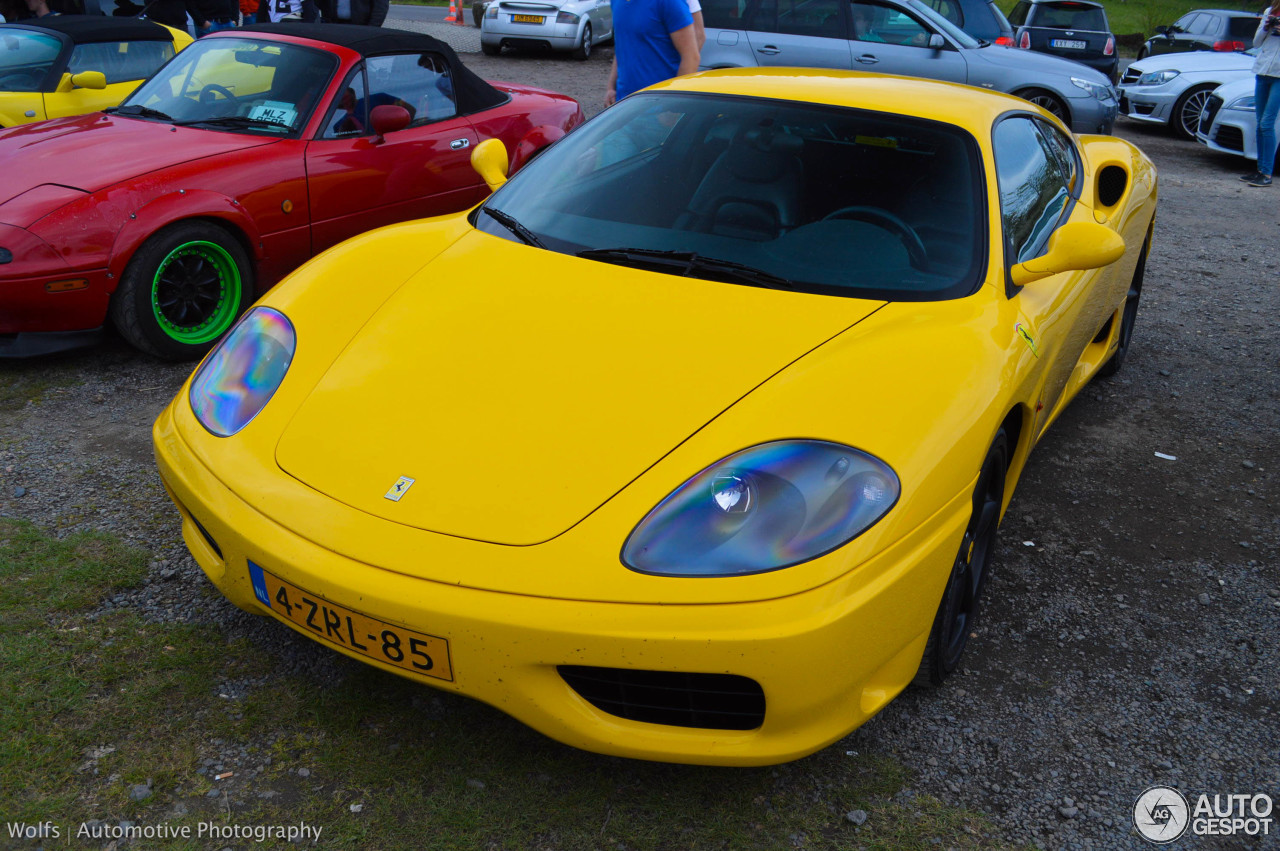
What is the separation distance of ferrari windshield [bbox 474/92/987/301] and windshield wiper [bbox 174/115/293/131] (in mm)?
2124

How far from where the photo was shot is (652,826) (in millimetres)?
1990

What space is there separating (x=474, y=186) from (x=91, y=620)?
3382 mm

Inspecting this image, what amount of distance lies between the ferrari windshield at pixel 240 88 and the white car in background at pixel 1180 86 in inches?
393

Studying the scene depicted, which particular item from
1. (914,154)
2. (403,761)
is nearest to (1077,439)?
(914,154)

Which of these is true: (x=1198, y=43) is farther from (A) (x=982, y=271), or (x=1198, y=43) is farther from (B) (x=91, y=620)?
(B) (x=91, y=620)

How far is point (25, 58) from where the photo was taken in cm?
611

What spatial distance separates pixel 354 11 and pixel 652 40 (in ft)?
14.0

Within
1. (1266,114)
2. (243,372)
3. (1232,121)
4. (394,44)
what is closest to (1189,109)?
(1232,121)

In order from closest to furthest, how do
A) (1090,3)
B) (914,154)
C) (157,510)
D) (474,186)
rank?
1. (914,154)
2. (157,510)
3. (474,186)
4. (1090,3)

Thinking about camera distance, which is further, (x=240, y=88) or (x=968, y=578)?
(x=240, y=88)

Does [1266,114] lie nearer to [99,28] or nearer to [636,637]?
[99,28]

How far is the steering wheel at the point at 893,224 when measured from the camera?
261 cm

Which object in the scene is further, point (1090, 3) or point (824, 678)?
point (1090, 3)

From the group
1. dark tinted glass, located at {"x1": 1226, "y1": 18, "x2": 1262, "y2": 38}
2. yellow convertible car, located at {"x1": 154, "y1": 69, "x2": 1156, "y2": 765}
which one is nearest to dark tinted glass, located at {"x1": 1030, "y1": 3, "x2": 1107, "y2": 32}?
dark tinted glass, located at {"x1": 1226, "y1": 18, "x2": 1262, "y2": 38}
